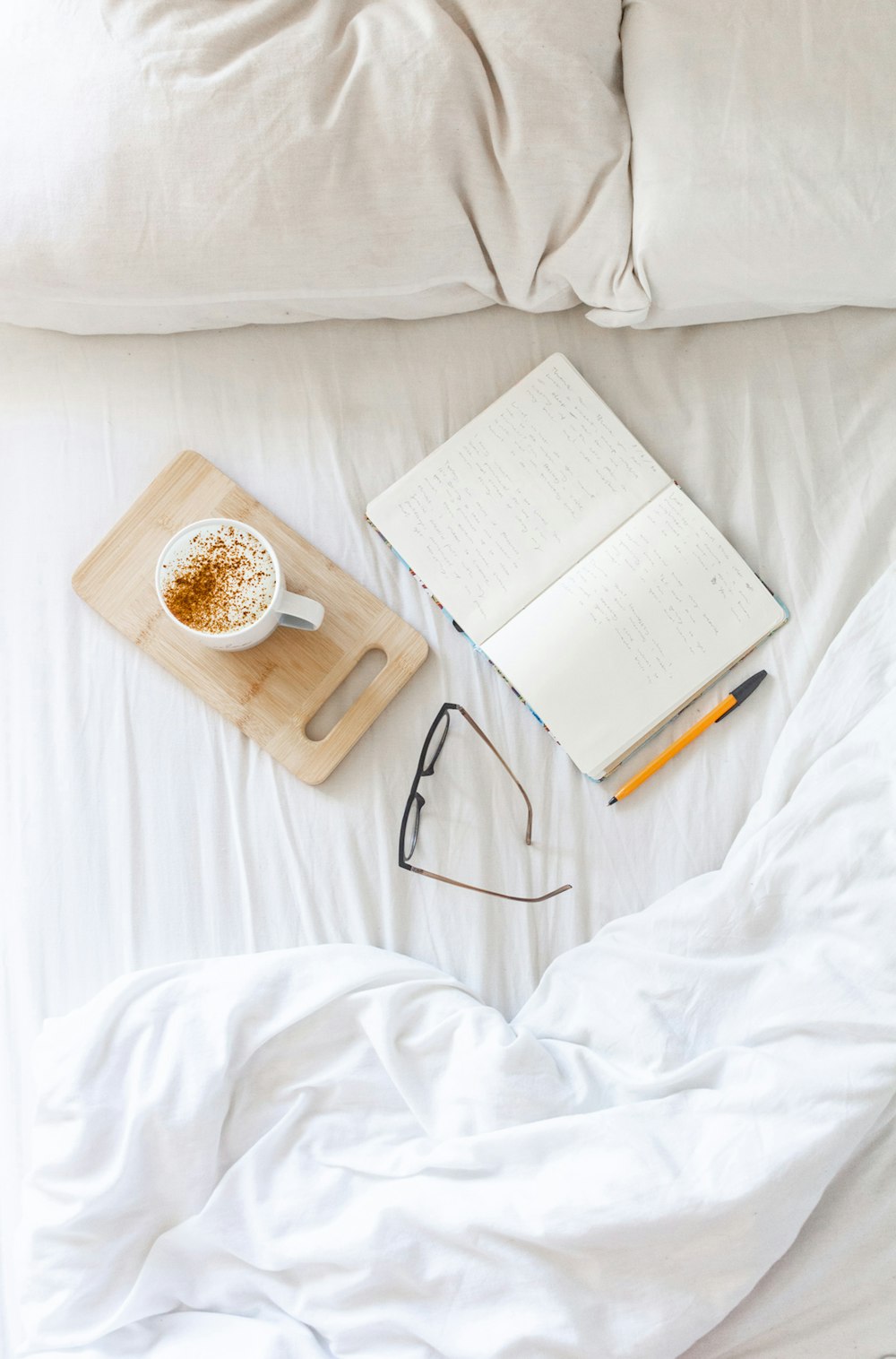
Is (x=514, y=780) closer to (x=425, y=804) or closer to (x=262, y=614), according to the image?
(x=425, y=804)

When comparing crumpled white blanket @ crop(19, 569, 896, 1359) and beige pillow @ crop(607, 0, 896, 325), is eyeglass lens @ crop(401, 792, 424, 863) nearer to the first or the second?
crumpled white blanket @ crop(19, 569, 896, 1359)

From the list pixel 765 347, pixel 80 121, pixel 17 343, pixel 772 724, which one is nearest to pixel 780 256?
pixel 765 347

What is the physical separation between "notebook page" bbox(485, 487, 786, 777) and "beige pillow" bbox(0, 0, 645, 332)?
0.80ft

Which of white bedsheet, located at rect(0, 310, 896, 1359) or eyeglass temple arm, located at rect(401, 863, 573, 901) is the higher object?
white bedsheet, located at rect(0, 310, 896, 1359)

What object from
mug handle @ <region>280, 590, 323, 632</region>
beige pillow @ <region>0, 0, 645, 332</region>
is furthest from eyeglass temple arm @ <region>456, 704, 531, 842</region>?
beige pillow @ <region>0, 0, 645, 332</region>

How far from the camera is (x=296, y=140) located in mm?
750

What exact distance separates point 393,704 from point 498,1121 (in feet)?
1.11

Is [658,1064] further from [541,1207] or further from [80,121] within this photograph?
[80,121]

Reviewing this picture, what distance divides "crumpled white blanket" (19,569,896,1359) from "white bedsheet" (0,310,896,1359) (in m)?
0.04

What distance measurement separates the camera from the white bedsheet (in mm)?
807

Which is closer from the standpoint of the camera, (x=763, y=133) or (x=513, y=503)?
(x=763, y=133)

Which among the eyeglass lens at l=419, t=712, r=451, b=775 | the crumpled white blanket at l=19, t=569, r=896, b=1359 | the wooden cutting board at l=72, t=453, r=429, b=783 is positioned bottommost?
the crumpled white blanket at l=19, t=569, r=896, b=1359

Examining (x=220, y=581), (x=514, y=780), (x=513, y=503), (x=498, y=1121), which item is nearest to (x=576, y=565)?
(x=513, y=503)

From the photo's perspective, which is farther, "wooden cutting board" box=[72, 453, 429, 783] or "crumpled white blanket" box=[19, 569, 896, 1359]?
"wooden cutting board" box=[72, 453, 429, 783]
